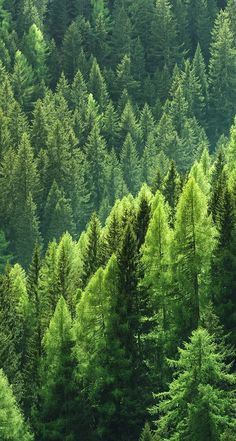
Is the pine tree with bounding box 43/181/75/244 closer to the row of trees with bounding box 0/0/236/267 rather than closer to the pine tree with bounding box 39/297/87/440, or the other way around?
the row of trees with bounding box 0/0/236/267

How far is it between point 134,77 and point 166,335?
395ft

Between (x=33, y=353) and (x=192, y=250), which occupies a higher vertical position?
(x=192, y=250)

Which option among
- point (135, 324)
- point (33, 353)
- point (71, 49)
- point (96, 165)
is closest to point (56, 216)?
point (96, 165)

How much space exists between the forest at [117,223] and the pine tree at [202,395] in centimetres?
9

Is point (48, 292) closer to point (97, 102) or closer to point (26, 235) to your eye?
point (26, 235)

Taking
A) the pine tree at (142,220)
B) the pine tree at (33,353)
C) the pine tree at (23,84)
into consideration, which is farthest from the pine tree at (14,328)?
the pine tree at (23,84)

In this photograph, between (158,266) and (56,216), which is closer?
(158,266)

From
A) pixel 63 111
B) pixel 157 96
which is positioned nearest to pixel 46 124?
pixel 63 111

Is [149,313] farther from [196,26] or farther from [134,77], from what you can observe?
[196,26]

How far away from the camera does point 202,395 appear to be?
41562mm

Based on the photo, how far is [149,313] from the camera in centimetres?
5294

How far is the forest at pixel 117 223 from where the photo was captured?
50125 mm

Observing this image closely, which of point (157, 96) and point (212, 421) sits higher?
point (157, 96)

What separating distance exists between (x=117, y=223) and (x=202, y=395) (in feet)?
76.3
